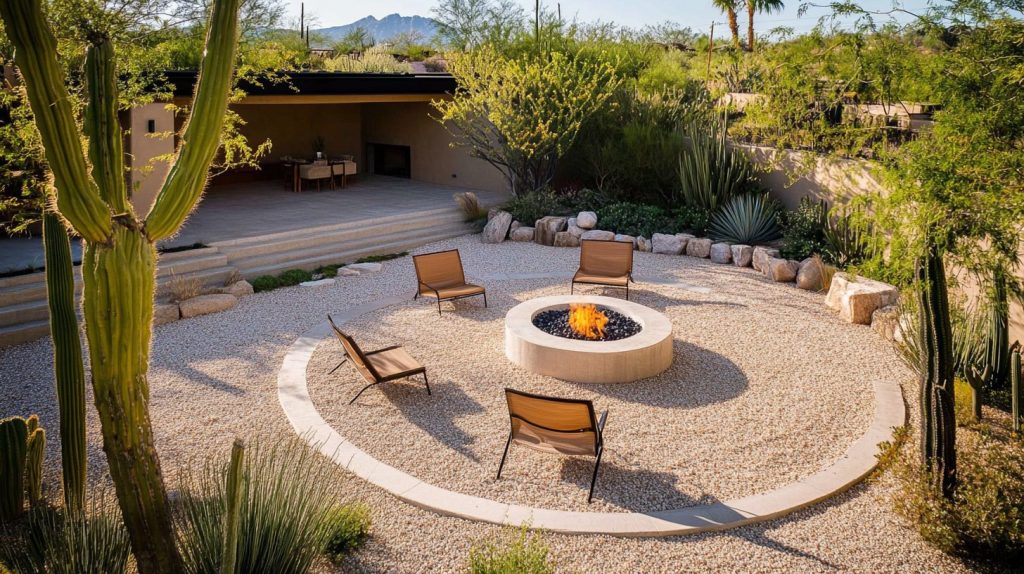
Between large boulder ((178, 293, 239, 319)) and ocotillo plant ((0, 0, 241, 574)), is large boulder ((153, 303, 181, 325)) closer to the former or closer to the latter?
large boulder ((178, 293, 239, 319))

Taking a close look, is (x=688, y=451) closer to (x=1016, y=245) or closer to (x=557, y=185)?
(x=1016, y=245)

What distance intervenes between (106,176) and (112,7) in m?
6.05

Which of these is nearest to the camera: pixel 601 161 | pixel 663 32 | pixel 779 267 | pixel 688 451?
pixel 688 451

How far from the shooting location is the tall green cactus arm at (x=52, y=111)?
3.69 m

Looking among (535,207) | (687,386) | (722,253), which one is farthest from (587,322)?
(535,207)

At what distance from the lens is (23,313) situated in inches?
392

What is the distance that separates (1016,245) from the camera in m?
5.26

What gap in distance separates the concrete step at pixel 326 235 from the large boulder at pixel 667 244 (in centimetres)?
436

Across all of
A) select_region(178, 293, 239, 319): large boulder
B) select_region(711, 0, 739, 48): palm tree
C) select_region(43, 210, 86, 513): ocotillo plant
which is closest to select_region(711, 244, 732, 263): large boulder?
select_region(178, 293, 239, 319): large boulder

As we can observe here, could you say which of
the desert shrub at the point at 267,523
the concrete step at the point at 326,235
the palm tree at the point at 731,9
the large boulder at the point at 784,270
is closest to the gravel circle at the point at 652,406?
the large boulder at the point at 784,270

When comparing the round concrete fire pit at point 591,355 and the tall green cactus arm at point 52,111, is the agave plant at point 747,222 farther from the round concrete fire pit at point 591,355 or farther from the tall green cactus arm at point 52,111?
the tall green cactus arm at point 52,111

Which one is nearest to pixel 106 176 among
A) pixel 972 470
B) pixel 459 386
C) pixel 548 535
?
pixel 548 535

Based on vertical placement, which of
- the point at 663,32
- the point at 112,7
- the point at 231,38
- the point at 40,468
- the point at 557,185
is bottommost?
the point at 40,468

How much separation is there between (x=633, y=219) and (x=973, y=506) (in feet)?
33.1
